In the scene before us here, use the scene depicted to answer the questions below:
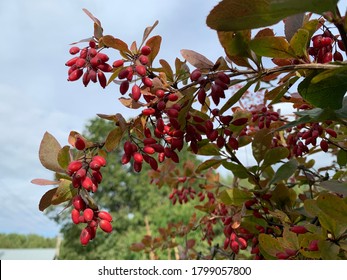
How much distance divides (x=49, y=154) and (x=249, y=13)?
0.55 m

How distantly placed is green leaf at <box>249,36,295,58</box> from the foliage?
23.1 meters

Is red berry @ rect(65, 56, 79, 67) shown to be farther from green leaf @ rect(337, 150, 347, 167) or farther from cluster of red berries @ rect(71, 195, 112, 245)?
green leaf @ rect(337, 150, 347, 167)

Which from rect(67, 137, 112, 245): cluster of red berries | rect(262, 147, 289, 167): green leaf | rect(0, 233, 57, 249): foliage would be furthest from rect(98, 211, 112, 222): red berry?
rect(0, 233, 57, 249): foliage

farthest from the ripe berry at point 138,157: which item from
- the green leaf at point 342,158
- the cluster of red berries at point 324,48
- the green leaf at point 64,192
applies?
the green leaf at point 342,158

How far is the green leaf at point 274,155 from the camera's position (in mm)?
1217

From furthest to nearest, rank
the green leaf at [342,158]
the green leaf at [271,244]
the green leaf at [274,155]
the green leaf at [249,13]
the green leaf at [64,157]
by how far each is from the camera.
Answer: the green leaf at [342,158]
the green leaf at [274,155]
the green leaf at [271,244]
the green leaf at [64,157]
the green leaf at [249,13]

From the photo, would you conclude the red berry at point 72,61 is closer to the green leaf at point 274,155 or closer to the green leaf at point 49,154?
the green leaf at point 49,154

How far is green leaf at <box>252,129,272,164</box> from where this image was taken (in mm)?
1285

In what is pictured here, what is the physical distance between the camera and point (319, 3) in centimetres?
62

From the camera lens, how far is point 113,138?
36.6 inches

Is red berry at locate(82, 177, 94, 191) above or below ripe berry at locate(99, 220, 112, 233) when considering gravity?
above

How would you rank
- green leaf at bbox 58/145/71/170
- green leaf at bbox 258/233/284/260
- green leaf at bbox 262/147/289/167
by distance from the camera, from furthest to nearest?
1. green leaf at bbox 262/147/289/167
2. green leaf at bbox 258/233/284/260
3. green leaf at bbox 58/145/71/170

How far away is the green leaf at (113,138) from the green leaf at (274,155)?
1.72ft
